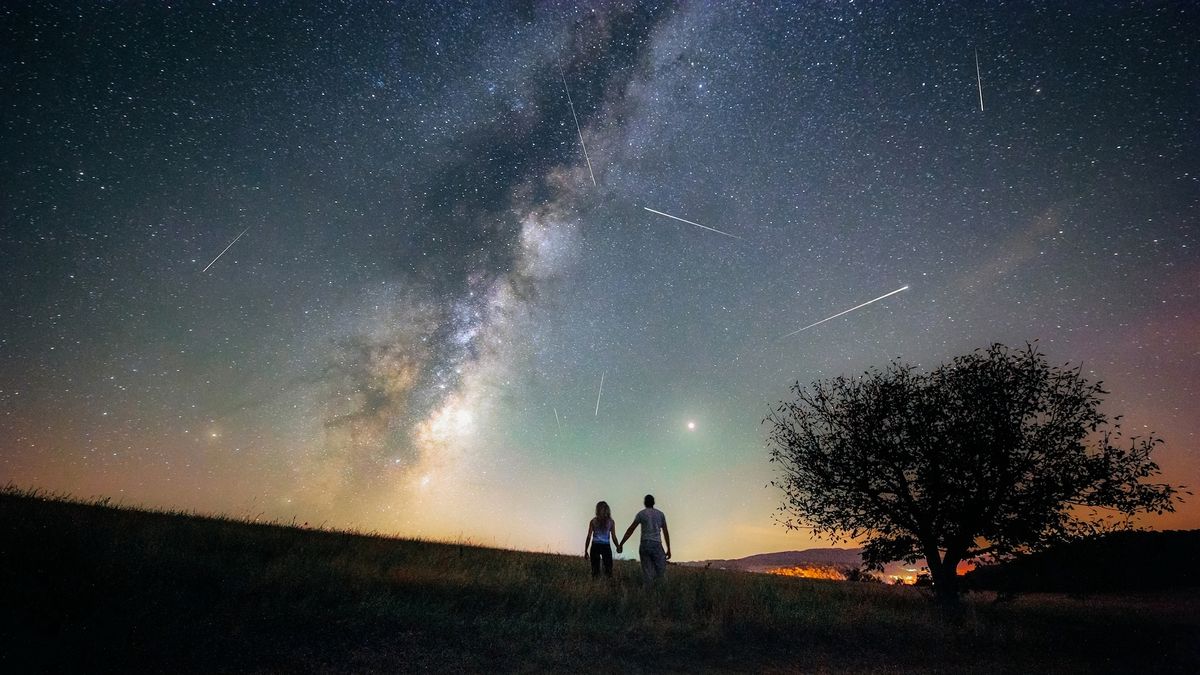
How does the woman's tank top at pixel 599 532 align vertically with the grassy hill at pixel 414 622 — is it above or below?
above

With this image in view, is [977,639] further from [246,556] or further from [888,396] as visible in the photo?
[246,556]

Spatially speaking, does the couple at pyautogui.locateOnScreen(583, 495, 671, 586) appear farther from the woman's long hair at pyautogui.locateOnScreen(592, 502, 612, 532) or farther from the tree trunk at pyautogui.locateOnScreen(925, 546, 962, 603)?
the tree trunk at pyautogui.locateOnScreen(925, 546, 962, 603)

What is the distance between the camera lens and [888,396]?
16.7 m

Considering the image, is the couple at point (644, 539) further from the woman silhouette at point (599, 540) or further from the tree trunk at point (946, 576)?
the tree trunk at point (946, 576)

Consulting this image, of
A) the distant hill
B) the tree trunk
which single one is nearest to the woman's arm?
the tree trunk

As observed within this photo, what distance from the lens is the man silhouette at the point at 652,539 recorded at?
1320cm

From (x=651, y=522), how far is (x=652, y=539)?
0.40m

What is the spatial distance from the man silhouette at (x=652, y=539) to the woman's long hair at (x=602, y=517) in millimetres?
577

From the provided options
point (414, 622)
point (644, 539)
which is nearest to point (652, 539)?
point (644, 539)

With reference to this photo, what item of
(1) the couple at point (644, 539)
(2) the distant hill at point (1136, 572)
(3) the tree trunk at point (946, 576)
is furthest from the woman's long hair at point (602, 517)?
(2) the distant hill at point (1136, 572)

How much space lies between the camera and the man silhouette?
13.2 meters

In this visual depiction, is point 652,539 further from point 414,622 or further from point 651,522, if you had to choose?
point 414,622

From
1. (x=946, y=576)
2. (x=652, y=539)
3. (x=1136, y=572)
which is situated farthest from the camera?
(x=1136, y=572)

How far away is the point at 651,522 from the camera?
1327 centimetres
